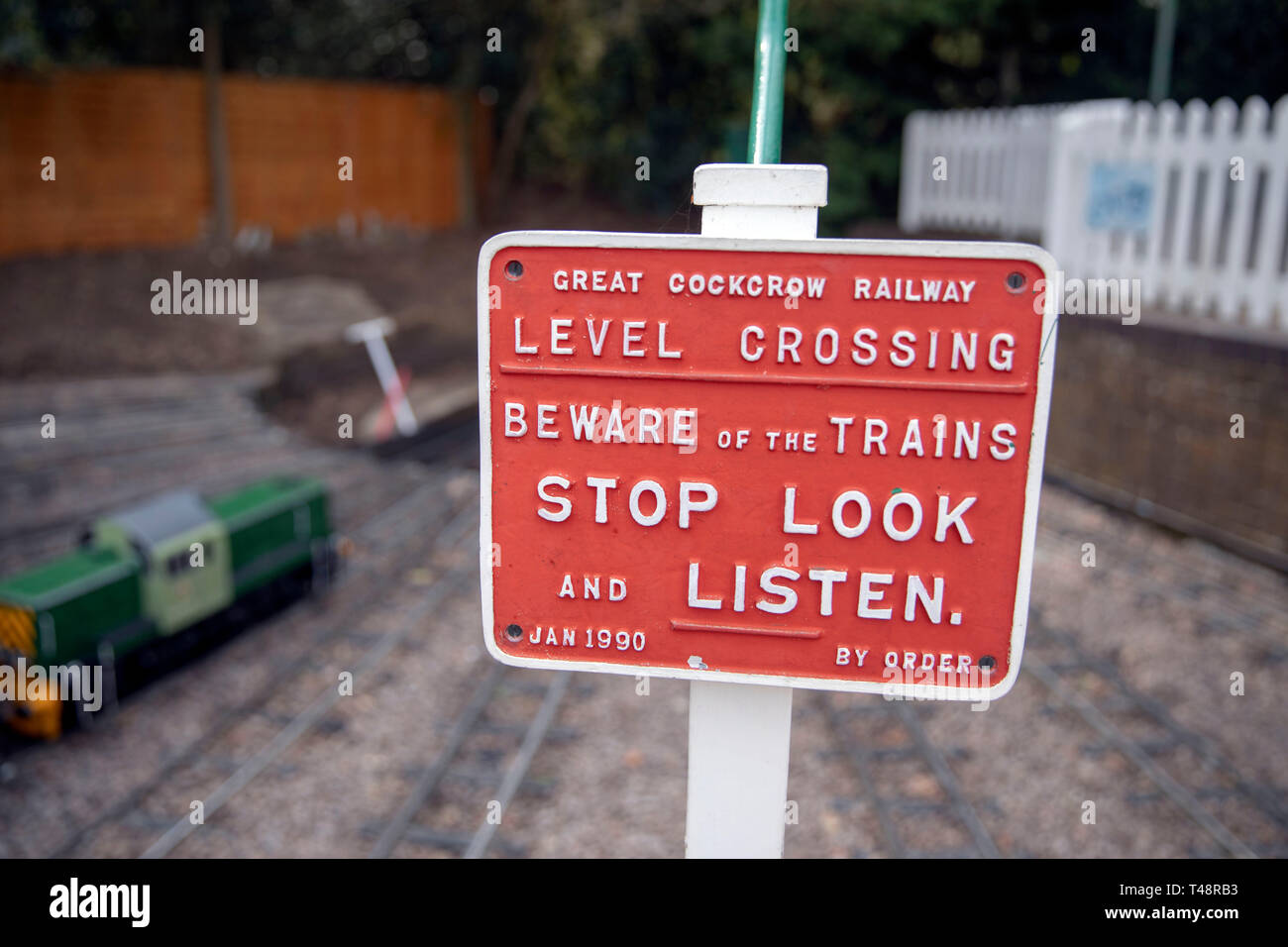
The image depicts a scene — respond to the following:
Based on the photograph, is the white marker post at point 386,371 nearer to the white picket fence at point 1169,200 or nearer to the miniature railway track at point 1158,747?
the white picket fence at point 1169,200

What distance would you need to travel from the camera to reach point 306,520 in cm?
915

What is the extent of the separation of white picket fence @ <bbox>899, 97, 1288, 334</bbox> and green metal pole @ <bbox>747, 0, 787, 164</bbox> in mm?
8808

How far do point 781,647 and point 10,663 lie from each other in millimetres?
6614

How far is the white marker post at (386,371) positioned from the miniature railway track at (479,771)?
7058mm

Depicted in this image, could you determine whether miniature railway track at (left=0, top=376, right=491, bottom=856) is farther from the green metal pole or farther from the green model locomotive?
the green metal pole

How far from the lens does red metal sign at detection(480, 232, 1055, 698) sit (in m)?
1.83

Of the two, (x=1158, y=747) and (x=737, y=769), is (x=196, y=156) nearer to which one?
(x=1158, y=747)

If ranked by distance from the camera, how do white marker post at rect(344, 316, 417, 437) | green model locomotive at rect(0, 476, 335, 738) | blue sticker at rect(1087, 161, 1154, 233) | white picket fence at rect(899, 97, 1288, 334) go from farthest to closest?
white marker post at rect(344, 316, 417, 437), blue sticker at rect(1087, 161, 1154, 233), white picket fence at rect(899, 97, 1288, 334), green model locomotive at rect(0, 476, 335, 738)

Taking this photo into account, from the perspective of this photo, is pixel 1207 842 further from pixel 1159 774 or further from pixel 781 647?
pixel 781 647

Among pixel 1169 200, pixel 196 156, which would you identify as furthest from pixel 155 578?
pixel 196 156

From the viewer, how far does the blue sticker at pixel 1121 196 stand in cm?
1055

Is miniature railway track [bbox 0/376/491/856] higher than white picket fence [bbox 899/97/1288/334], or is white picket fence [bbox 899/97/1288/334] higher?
white picket fence [bbox 899/97/1288/334]

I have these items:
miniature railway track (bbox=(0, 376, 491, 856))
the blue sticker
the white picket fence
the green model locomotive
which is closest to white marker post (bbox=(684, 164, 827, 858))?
miniature railway track (bbox=(0, 376, 491, 856))

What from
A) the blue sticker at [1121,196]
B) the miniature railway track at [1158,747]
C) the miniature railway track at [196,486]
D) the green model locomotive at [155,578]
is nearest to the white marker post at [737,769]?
the miniature railway track at [1158,747]
